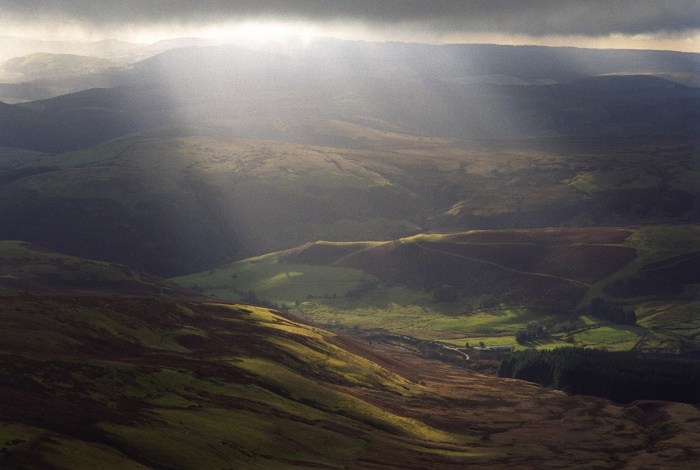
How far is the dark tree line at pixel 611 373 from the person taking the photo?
168750 mm

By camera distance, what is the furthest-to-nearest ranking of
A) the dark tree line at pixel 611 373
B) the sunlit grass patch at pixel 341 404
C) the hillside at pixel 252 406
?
the dark tree line at pixel 611 373, the sunlit grass patch at pixel 341 404, the hillside at pixel 252 406

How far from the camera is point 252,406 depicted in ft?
361

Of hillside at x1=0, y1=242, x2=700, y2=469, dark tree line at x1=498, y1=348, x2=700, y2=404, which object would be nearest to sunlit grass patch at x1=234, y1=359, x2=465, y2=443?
hillside at x1=0, y1=242, x2=700, y2=469

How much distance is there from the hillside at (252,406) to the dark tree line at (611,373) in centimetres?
769

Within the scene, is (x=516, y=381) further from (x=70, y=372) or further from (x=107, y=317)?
(x=70, y=372)

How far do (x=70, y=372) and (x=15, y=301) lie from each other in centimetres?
3560

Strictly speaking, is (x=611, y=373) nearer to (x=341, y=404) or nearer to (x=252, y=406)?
(x=341, y=404)

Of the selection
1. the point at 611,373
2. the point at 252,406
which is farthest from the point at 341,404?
the point at 611,373

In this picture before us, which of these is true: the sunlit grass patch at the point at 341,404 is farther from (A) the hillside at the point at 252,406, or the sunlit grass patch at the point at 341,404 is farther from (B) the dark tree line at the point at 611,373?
(B) the dark tree line at the point at 611,373

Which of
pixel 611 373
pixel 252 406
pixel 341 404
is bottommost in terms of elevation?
pixel 611 373

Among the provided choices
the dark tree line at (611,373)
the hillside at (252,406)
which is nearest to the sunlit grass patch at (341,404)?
the hillside at (252,406)

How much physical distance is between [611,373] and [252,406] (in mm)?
88561

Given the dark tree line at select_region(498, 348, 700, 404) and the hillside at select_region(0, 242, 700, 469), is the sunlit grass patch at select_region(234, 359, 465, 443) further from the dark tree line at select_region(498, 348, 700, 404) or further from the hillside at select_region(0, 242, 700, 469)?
the dark tree line at select_region(498, 348, 700, 404)

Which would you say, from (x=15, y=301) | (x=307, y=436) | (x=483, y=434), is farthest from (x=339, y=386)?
(x=15, y=301)
